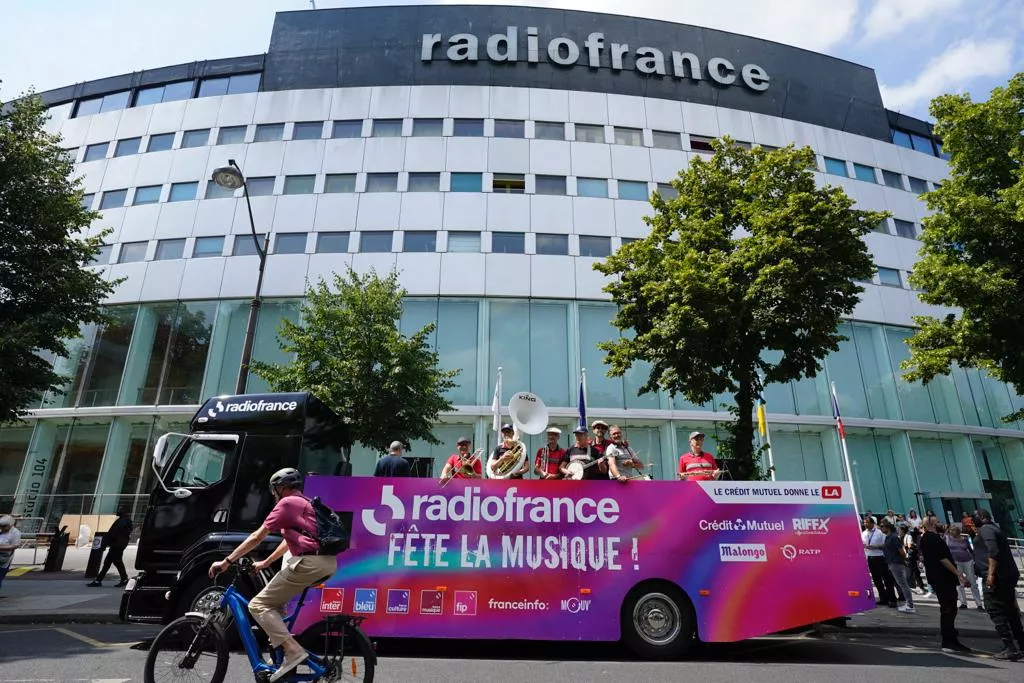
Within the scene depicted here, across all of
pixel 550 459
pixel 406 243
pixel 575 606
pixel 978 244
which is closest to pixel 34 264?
pixel 406 243

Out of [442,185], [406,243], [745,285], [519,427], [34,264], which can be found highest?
[442,185]

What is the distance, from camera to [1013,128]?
511 inches

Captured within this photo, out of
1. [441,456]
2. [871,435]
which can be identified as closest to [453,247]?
[441,456]

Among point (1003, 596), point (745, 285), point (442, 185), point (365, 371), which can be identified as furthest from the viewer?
point (442, 185)

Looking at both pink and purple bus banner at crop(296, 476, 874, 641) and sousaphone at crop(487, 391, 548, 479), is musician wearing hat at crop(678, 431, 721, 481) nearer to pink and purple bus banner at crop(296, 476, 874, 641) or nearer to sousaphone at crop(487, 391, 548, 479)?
pink and purple bus banner at crop(296, 476, 874, 641)

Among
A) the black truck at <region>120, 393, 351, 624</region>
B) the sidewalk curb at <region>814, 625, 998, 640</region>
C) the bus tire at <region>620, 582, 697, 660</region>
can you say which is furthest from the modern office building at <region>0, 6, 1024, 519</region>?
the bus tire at <region>620, 582, 697, 660</region>

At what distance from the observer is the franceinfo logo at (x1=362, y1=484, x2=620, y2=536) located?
22.0 feet

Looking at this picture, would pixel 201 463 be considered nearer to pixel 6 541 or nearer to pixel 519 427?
pixel 519 427

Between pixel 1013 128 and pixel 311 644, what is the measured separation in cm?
1775

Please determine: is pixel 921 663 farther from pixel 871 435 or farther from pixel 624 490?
pixel 871 435

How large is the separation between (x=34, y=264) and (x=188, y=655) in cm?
1364

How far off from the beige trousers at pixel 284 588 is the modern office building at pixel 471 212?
650 inches

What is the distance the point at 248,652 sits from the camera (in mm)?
4199

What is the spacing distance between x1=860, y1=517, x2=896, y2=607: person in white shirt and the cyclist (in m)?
12.2
